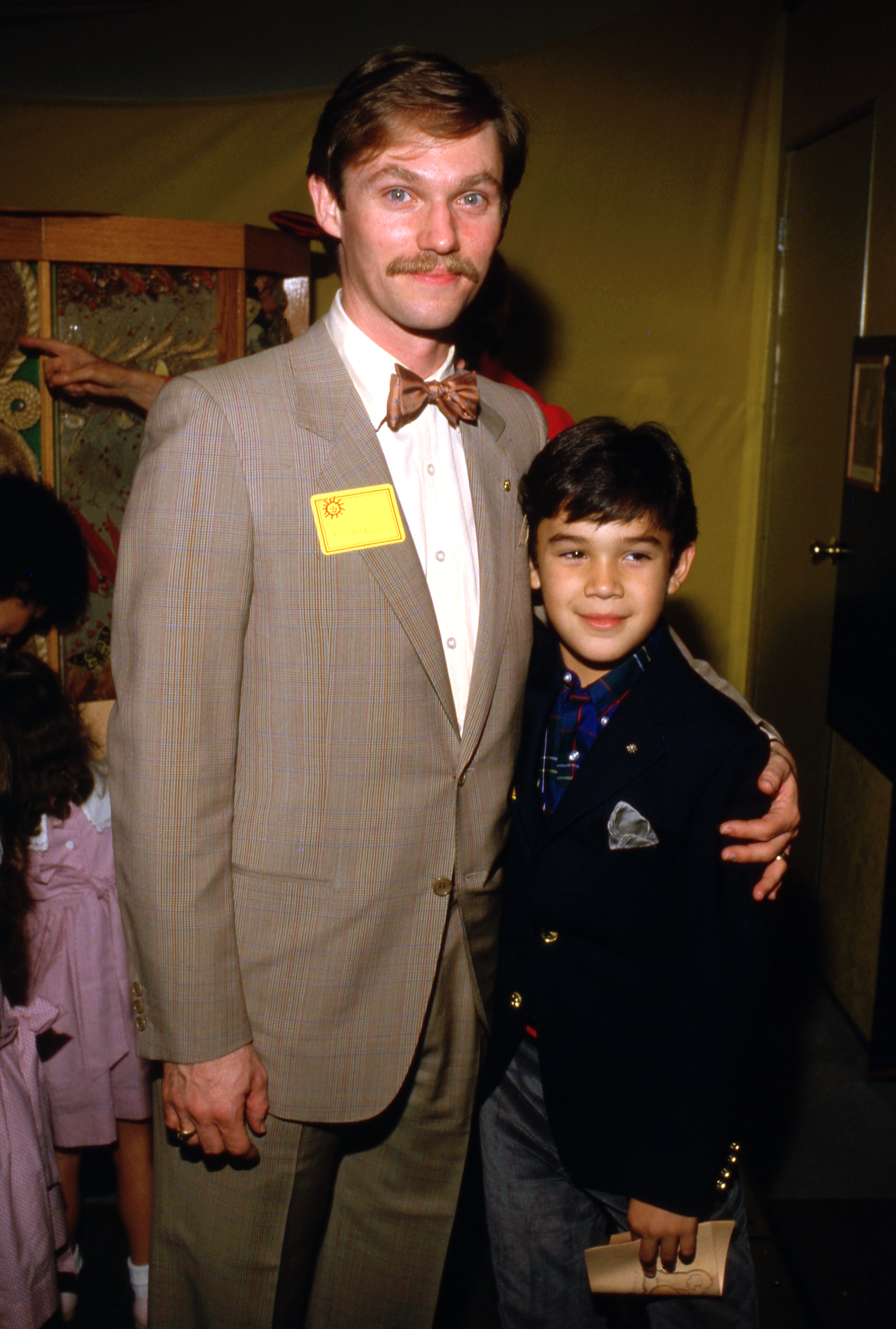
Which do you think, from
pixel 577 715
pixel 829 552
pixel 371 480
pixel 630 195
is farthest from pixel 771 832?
pixel 630 195

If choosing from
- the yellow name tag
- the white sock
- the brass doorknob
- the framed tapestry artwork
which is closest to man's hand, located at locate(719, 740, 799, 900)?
the yellow name tag

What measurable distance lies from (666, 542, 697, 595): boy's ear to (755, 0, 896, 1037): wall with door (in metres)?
1.43

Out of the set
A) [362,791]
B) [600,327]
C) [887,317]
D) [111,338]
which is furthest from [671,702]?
[600,327]

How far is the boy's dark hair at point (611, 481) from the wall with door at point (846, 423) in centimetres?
151

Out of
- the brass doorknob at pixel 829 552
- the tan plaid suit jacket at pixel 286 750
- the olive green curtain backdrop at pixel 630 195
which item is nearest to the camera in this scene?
the tan plaid suit jacket at pixel 286 750

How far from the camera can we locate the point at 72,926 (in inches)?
80.5

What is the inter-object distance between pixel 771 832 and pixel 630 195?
313 centimetres

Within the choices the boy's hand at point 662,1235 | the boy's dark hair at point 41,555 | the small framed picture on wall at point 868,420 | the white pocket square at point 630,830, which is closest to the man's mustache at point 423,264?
the white pocket square at point 630,830

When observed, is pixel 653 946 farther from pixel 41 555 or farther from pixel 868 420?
pixel 868 420

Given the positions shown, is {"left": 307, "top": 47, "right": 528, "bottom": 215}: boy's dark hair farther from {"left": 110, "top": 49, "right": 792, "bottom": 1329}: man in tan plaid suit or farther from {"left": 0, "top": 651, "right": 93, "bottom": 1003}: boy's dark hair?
{"left": 0, "top": 651, "right": 93, "bottom": 1003}: boy's dark hair

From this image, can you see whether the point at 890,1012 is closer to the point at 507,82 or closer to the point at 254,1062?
the point at 254,1062

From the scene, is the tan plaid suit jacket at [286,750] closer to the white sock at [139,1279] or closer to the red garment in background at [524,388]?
the red garment in background at [524,388]

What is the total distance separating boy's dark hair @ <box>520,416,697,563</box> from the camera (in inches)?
58.1

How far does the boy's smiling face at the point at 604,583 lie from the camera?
1.47 metres
